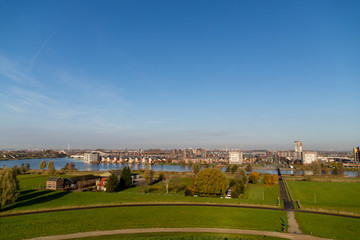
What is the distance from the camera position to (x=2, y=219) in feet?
76.2

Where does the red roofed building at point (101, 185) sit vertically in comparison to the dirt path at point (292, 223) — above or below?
below

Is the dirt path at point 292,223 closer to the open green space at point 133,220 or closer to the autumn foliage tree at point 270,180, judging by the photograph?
the open green space at point 133,220

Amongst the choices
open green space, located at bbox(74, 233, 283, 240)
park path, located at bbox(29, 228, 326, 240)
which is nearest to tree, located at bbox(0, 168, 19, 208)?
park path, located at bbox(29, 228, 326, 240)

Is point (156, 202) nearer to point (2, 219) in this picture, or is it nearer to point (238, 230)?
point (238, 230)

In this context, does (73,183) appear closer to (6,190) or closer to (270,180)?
(6,190)

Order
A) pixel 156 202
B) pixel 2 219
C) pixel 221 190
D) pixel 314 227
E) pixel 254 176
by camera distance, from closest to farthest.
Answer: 1. pixel 314 227
2. pixel 2 219
3. pixel 156 202
4. pixel 221 190
5. pixel 254 176

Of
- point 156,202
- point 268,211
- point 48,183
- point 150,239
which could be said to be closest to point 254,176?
Result: point 268,211

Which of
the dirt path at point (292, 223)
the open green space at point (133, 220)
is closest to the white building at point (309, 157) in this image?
the dirt path at point (292, 223)

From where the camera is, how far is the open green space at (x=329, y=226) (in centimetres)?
1958

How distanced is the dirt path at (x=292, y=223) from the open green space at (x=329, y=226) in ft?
1.29

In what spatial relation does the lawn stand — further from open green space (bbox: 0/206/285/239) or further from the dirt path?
open green space (bbox: 0/206/285/239)

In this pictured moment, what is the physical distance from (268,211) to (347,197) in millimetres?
23388

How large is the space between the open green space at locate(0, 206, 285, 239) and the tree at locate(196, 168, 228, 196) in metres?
9.05

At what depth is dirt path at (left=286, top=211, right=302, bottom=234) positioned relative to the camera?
68.3ft
